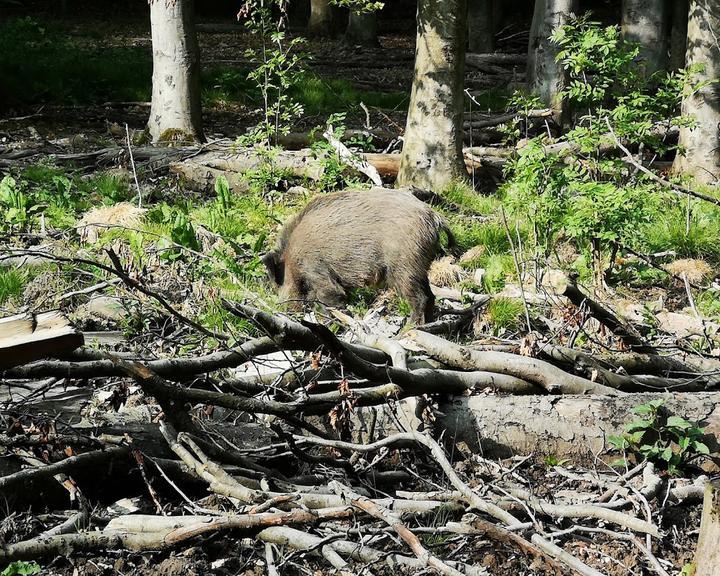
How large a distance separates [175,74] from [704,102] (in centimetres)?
514

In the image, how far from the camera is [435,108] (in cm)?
832

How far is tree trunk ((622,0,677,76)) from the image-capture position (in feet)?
41.9

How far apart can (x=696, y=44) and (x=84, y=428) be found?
7.24m

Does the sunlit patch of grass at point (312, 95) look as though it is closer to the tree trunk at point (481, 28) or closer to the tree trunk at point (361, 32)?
the tree trunk at point (481, 28)

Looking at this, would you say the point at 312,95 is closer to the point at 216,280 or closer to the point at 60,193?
the point at 60,193

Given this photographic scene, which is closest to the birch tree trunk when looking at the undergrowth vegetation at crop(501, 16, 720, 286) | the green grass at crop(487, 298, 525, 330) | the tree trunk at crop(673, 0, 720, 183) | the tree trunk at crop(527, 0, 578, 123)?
the green grass at crop(487, 298, 525, 330)

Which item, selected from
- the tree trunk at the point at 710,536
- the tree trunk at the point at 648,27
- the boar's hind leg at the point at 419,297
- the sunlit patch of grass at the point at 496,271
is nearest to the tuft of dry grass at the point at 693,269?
the sunlit patch of grass at the point at 496,271

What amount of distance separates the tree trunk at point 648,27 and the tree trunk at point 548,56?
2.47m

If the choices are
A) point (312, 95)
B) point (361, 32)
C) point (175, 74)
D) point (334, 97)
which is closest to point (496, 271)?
point (175, 74)

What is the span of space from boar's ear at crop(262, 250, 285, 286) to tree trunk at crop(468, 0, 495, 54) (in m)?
12.1

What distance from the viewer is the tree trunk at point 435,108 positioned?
8.18m

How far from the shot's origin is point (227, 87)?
39.3 ft

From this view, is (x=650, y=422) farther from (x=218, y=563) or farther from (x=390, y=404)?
(x=218, y=563)

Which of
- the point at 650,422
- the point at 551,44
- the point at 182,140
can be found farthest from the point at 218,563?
the point at 551,44
